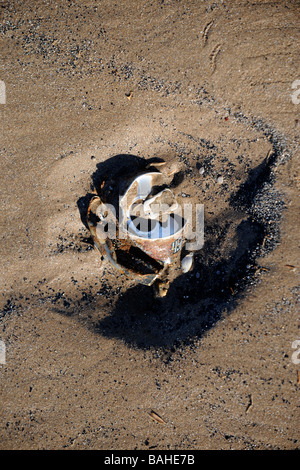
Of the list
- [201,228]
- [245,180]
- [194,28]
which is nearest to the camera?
[194,28]

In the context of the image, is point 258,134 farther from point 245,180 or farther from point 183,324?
point 183,324

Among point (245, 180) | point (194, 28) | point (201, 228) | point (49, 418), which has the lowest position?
point (49, 418)

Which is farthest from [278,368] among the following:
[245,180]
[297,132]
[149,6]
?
[149,6]

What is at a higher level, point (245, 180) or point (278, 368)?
point (245, 180)

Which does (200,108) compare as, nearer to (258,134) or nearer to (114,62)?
(258,134)

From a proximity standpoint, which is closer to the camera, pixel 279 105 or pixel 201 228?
pixel 279 105

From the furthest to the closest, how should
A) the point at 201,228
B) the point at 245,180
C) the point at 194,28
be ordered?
the point at 201,228 < the point at 245,180 < the point at 194,28
